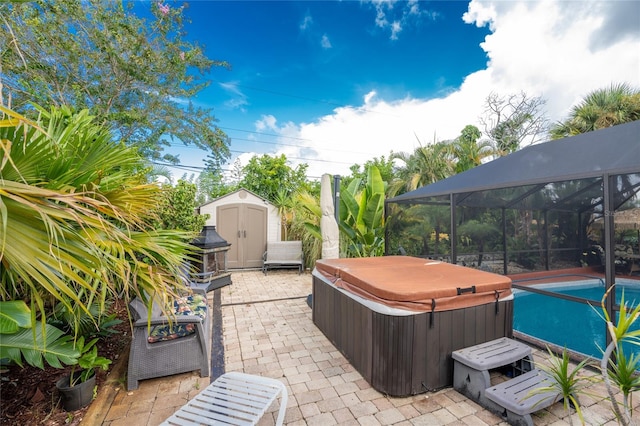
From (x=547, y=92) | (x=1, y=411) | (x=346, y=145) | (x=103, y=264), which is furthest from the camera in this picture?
(x=346, y=145)

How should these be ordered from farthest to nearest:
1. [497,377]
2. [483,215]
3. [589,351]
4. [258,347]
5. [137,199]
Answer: [483,215] < [589,351] < [258,347] < [497,377] < [137,199]

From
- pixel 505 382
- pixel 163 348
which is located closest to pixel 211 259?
pixel 163 348

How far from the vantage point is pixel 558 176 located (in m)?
3.54

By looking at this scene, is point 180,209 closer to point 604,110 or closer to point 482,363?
point 482,363

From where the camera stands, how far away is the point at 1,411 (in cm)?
226

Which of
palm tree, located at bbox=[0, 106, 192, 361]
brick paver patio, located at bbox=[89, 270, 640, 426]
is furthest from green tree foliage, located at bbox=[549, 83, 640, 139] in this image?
palm tree, located at bbox=[0, 106, 192, 361]

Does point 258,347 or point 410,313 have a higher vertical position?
point 410,313

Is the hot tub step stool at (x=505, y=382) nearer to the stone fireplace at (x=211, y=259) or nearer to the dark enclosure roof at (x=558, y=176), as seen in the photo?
the dark enclosure roof at (x=558, y=176)

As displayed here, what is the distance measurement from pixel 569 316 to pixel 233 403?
581 centimetres

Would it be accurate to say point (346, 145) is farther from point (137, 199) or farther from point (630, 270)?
point (137, 199)

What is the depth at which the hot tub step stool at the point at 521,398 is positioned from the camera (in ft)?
6.81

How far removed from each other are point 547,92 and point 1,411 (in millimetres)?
21047

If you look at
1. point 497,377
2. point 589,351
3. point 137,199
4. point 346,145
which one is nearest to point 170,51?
point 137,199

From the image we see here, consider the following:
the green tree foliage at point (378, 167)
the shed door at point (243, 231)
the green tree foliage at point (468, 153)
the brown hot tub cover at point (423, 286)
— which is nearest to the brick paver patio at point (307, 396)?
the brown hot tub cover at point (423, 286)
